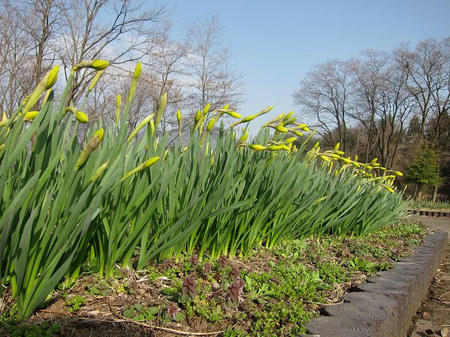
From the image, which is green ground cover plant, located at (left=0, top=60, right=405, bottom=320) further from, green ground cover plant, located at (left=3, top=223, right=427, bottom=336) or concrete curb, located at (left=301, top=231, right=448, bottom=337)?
concrete curb, located at (left=301, top=231, right=448, bottom=337)

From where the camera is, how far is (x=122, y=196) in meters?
1.31

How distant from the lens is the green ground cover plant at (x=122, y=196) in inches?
40.3

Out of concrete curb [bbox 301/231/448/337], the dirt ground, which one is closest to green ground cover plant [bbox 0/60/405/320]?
concrete curb [bbox 301/231/448/337]

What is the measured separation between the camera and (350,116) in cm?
3030

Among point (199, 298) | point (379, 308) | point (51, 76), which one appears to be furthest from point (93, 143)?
point (379, 308)

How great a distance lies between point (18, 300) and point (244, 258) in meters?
1.21

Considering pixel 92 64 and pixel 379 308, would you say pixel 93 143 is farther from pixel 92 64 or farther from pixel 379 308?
pixel 379 308

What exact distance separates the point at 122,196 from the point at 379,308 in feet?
3.48

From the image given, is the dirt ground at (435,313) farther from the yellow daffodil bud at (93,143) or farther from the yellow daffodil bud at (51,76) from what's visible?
the yellow daffodil bud at (51,76)

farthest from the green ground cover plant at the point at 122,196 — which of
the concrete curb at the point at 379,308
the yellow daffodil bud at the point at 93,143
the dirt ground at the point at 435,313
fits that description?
the dirt ground at the point at 435,313

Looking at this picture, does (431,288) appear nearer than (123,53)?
Yes

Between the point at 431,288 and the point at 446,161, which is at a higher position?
the point at 446,161

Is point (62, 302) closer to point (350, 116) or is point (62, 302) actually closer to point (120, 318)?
point (120, 318)

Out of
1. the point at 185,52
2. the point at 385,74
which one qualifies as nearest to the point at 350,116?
the point at 385,74
